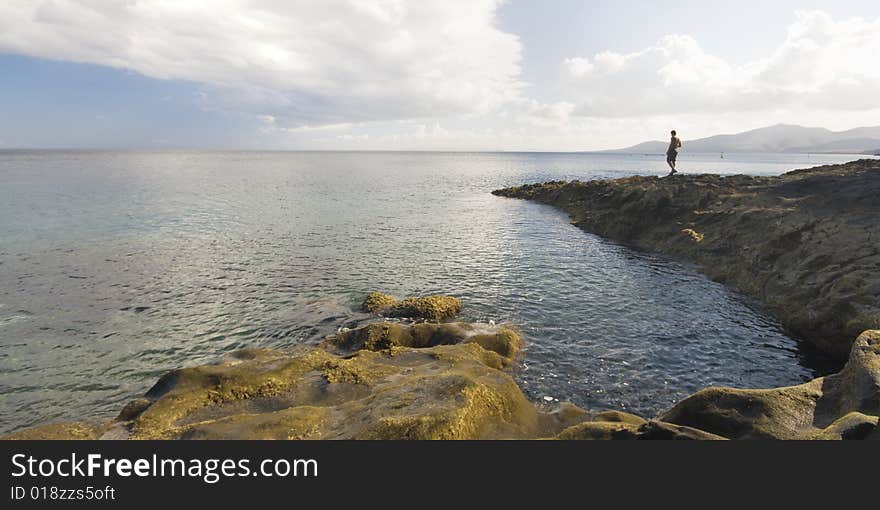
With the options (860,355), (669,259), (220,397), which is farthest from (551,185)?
(220,397)

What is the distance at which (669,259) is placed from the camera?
32.4 meters

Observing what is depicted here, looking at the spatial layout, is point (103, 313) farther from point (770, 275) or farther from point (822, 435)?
point (770, 275)

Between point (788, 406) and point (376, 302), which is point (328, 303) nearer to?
point (376, 302)

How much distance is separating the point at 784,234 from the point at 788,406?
70.7 feet

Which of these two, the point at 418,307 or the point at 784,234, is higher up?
the point at 784,234

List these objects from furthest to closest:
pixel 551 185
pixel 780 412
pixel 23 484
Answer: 1. pixel 551 185
2. pixel 780 412
3. pixel 23 484

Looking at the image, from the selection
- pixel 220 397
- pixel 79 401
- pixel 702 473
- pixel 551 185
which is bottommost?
pixel 79 401

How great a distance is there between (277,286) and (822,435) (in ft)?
86.9

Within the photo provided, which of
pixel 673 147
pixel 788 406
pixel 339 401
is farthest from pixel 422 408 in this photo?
pixel 673 147

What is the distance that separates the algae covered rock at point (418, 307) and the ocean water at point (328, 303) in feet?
3.08

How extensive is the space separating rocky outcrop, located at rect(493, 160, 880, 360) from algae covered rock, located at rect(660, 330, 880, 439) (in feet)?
26.2

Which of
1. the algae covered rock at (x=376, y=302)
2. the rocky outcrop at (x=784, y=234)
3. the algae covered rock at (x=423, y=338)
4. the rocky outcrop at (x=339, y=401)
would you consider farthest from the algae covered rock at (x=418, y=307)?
the rocky outcrop at (x=784, y=234)

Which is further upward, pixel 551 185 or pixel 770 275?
pixel 551 185

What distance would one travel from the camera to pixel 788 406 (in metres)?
10.5
